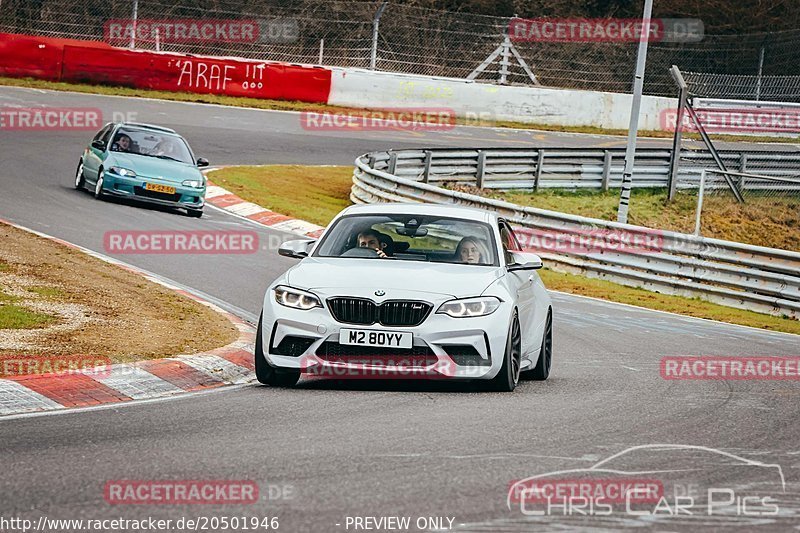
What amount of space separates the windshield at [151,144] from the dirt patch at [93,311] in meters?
6.65

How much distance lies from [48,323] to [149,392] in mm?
2460

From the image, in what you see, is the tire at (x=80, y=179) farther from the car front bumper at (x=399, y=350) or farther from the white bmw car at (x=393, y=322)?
the car front bumper at (x=399, y=350)

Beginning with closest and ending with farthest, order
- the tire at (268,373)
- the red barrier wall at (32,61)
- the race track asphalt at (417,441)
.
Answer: the race track asphalt at (417,441)
the tire at (268,373)
the red barrier wall at (32,61)

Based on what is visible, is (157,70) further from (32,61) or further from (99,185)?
(99,185)

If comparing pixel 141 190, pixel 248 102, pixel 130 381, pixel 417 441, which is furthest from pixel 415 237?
pixel 248 102

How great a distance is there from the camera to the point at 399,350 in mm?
9367

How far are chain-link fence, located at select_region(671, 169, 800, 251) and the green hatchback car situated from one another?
11.1 m

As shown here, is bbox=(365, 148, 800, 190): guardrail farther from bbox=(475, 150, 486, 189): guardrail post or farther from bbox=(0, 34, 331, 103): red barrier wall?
bbox=(0, 34, 331, 103): red barrier wall

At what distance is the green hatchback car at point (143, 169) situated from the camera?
22.4m

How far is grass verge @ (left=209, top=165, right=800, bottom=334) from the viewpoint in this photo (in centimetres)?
2005

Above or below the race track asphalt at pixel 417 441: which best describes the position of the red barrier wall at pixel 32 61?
above

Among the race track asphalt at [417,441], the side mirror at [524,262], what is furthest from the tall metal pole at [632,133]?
the side mirror at [524,262]

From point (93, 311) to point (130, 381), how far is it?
3.22m

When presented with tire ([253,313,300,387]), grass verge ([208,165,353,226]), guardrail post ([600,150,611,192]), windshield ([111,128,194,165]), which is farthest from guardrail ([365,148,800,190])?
tire ([253,313,300,387])
